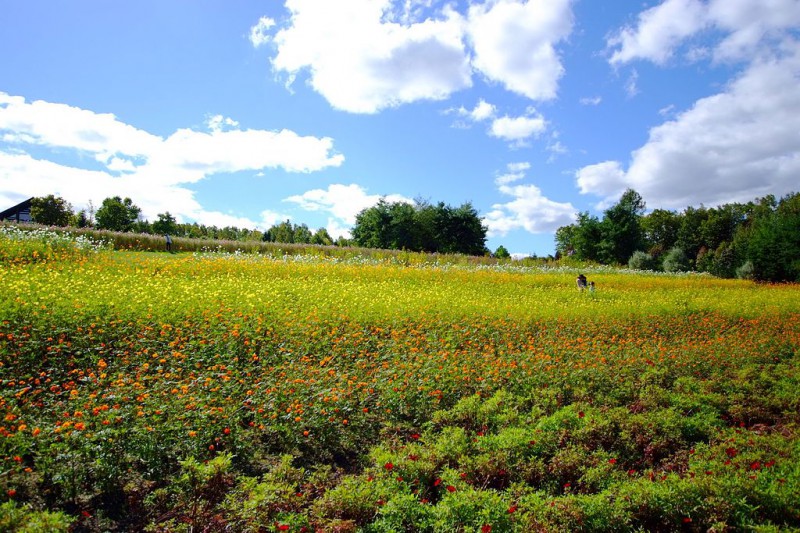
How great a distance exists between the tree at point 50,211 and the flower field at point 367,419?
33.4 meters

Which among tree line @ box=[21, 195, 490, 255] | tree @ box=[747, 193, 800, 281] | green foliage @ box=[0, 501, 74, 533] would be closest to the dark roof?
tree line @ box=[21, 195, 490, 255]

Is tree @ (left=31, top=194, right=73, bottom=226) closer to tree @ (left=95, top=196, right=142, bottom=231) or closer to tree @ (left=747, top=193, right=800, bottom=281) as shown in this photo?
tree @ (left=95, top=196, right=142, bottom=231)

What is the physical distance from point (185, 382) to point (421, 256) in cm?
1885

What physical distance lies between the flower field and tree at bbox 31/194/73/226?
3342 centimetres

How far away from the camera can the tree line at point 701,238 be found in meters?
30.9

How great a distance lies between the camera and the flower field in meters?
3.40

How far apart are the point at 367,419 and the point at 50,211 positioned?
42.2 metres

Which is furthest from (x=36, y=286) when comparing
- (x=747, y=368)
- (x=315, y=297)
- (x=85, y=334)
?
(x=747, y=368)

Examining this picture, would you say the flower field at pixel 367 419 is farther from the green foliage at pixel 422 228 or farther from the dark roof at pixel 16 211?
the dark roof at pixel 16 211

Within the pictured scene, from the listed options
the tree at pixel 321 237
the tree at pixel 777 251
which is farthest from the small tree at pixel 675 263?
the tree at pixel 321 237

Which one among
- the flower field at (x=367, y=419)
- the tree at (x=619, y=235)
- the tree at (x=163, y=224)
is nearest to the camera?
the flower field at (x=367, y=419)

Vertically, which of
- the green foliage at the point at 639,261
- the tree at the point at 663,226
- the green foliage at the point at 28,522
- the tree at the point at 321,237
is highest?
the tree at the point at 663,226

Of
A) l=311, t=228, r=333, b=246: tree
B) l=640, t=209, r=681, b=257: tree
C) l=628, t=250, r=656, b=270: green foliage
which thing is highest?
l=640, t=209, r=681, b=257: tree

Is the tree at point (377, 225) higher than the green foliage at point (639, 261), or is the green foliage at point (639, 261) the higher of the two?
the tree at point (377, 225)
